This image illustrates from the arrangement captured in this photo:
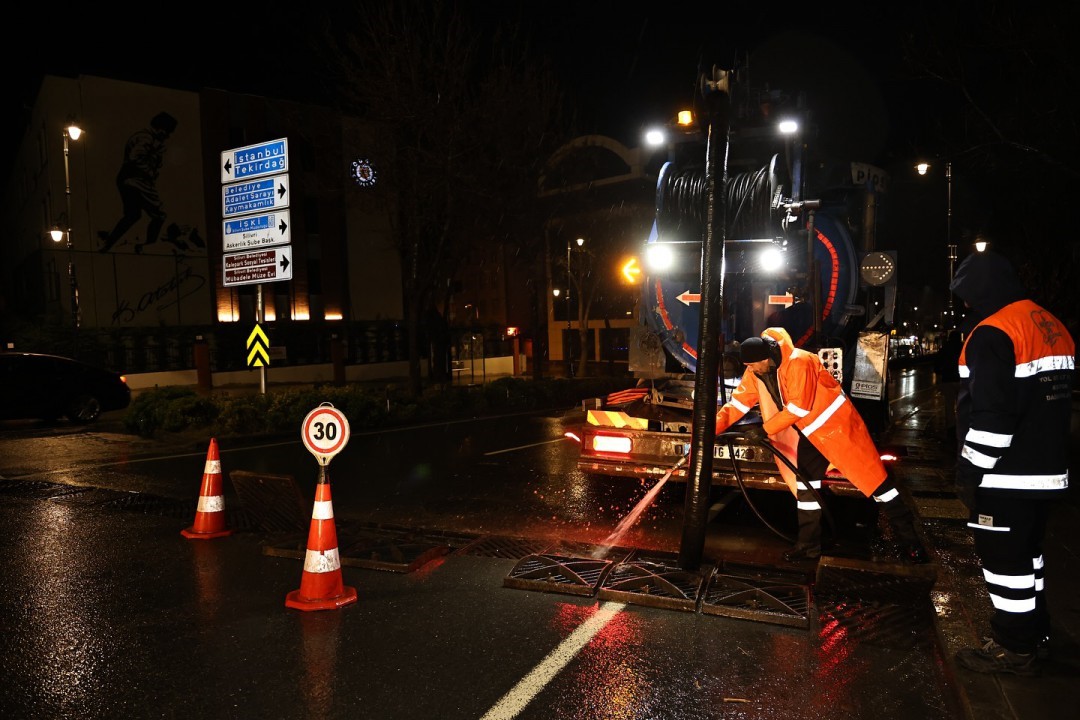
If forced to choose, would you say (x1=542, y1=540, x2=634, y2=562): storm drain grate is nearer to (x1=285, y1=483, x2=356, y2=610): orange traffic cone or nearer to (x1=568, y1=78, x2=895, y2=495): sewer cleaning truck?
(x1=568, y1=78, x2=895, y2=495): sewer cleaning truck

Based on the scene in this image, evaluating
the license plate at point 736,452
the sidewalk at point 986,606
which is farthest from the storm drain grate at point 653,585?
the sidewalk at point 986,606

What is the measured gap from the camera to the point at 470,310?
2635 inches

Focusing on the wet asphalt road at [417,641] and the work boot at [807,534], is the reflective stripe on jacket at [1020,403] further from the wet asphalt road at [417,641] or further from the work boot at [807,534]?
the work boot at [807,534]

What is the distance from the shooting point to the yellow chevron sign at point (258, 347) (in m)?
12.9

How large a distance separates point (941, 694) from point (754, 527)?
309cm

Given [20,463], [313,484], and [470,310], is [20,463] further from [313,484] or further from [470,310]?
[470,310]

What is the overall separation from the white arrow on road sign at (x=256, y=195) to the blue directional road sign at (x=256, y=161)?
12cm

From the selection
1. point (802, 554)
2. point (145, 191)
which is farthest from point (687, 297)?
point (145, 191)

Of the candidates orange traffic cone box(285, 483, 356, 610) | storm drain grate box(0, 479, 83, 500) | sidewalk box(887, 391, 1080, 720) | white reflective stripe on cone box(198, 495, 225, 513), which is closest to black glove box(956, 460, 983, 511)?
sidewalk box(887, 391, 1080, 720)

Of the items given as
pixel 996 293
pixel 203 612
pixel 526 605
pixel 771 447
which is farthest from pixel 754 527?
pixel 203 612

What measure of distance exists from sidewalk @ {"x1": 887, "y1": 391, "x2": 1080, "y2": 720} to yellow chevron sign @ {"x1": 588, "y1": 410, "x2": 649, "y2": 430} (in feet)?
8.21

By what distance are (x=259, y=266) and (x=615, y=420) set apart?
8347 millimetres

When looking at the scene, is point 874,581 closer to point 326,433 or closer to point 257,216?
point 326,433

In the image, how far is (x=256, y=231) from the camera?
13.0 meters
